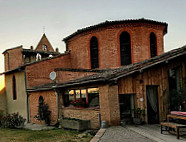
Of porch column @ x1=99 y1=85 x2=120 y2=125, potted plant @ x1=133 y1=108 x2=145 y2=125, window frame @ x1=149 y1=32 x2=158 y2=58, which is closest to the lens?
porch column @ x1=99 y1=85 x2=120 y2=125

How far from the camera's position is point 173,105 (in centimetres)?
1262

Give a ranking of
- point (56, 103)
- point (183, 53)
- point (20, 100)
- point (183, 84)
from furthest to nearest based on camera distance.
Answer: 1. point (20, 100)
2. point (56, 103)
3. point (183, 84)
4. point (183, 53)

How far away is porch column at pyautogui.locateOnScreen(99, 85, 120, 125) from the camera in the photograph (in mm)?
11406

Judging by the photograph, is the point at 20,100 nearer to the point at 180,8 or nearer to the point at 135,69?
the point at 135,69

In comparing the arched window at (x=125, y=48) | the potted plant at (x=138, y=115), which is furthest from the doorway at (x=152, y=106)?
the arched window at (x=125, y=48)

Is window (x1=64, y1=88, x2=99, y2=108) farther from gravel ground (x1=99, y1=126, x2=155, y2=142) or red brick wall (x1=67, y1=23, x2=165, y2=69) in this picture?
red brick wall (x1=67, y1=23, x2=165, y2=69)

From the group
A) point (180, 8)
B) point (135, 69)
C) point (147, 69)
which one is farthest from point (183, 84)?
point (180, 8)

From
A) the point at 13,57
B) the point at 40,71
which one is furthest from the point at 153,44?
the point at 13,57

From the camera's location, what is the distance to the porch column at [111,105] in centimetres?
1141

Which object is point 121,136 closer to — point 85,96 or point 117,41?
point 85,96

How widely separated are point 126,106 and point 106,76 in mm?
2428

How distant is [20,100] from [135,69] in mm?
12942

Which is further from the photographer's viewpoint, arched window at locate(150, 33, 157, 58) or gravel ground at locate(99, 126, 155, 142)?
arched window at locate(150, 33, 157, 58)

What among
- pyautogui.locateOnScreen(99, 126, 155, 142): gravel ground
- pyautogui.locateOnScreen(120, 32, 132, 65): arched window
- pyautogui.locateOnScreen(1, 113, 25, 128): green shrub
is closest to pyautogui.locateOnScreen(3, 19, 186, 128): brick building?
pyautogui.locateOnScreen(120, 32, 132, 65): arched window
